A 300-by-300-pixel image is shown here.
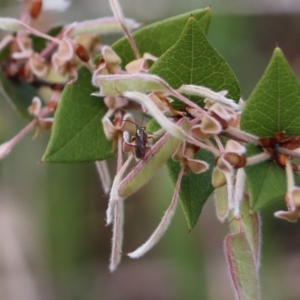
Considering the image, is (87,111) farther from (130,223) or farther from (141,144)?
(130,223)

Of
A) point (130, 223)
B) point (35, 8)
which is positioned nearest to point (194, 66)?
point (35, 8)

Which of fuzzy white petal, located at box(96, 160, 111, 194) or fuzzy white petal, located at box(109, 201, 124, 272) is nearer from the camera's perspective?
fuzzy white petal, located at box(109, 201, 124, 272)

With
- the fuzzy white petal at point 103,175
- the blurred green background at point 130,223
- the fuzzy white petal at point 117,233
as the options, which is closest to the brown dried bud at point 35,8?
the fuzzy white petal at point 103,175

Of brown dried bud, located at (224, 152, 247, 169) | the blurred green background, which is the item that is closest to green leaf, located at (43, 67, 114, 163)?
brown dried bud, located at (224, 152, 247, 169)

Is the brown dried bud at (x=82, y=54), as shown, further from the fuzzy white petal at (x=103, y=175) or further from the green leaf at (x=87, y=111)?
the fuzzy white petal at (x=103, y=175)

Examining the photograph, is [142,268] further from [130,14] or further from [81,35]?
[81,35]

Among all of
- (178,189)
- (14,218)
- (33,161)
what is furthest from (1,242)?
(178,189)

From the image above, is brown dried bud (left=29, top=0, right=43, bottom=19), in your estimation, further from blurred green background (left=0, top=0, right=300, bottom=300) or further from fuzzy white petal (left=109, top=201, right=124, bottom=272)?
blurred green background (left=0, top=0, right=300, bottom=300)
